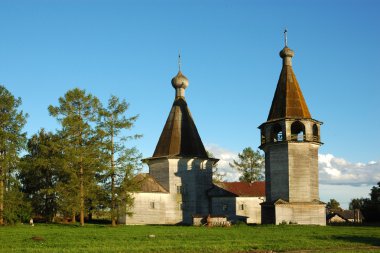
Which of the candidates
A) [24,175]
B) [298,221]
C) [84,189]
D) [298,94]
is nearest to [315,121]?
[298,94]

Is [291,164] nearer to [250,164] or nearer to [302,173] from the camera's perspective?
[302,173]

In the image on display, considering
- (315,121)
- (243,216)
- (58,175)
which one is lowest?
(243,216)

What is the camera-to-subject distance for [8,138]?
127 feet

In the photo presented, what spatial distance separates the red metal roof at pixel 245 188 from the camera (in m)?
50.5

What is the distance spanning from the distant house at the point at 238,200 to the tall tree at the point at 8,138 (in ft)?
59.4

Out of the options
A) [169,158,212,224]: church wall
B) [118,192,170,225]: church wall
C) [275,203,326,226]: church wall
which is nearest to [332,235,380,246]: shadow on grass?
[275,203,326,226]: church wall

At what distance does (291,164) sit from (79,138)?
16.8m

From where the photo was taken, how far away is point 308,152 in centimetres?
3925

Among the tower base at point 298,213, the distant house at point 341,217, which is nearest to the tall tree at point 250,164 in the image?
the distant house at point 341,217

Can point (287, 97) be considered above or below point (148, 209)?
above

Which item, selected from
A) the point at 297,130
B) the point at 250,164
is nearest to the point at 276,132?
the point at 297,130

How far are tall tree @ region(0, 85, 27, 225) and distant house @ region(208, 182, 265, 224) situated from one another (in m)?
18.1

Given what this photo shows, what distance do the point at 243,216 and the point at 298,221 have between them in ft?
37.3

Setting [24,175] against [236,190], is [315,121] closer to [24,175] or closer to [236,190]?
[236,190]
